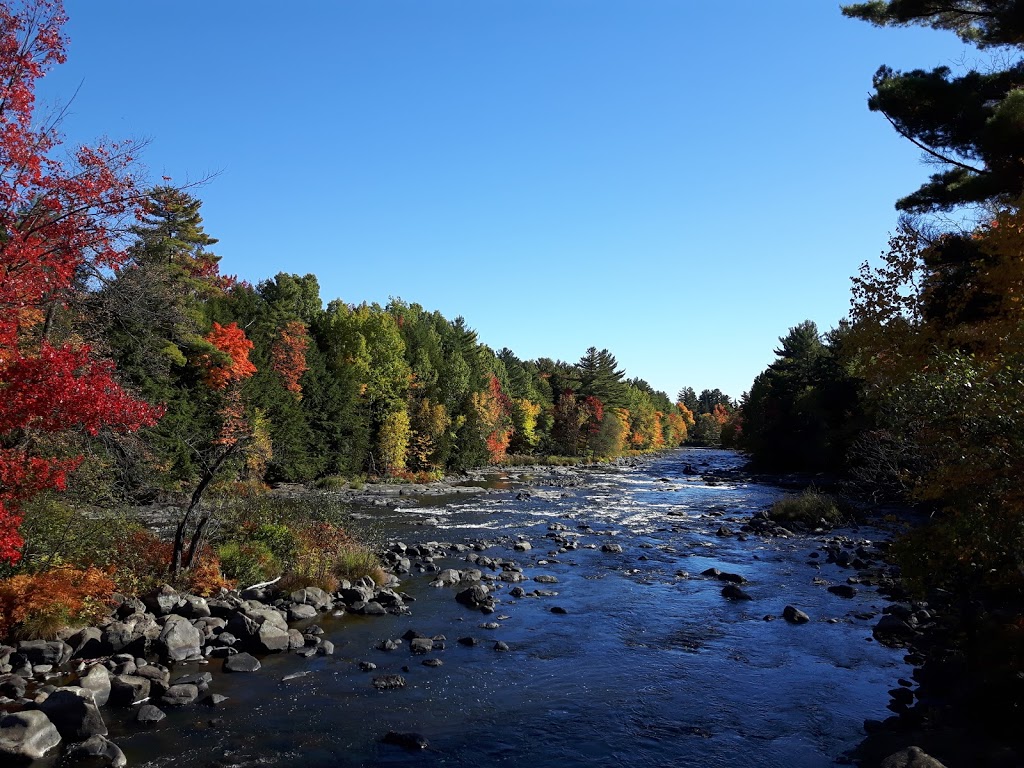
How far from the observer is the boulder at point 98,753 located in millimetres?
8406

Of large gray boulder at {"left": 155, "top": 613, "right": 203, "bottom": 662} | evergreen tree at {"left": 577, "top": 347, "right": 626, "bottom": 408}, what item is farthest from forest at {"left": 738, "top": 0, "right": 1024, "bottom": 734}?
evergreen tree at {"left": 577, "top": 347, "right": 626, "bottom": 408}

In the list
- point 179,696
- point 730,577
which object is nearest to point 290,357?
point 730,577

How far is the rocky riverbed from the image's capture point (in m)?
9.19

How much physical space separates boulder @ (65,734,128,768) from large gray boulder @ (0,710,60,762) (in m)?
0.36

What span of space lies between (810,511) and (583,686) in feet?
83.5

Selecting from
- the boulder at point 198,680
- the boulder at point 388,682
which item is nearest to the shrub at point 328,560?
the boulder at point 198,680

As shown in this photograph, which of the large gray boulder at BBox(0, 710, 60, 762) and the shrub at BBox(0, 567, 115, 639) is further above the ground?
the shrub at BBox(0, 567, 115, 639)

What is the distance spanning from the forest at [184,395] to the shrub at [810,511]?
24.1m

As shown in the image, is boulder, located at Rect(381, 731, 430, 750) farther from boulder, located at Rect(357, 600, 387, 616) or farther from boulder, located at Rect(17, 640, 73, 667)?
boulder, located at Rect(17, 640, 73, 667)

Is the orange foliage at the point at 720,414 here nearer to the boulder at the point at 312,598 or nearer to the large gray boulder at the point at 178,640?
the boulder at the point at 312,598

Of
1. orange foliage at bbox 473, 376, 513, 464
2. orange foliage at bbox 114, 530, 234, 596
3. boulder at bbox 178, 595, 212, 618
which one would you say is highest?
orange foliage at bbox 473, 376, 513, 464

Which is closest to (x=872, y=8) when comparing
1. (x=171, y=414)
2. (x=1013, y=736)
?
(x=1013, y=736)

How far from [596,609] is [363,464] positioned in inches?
1373

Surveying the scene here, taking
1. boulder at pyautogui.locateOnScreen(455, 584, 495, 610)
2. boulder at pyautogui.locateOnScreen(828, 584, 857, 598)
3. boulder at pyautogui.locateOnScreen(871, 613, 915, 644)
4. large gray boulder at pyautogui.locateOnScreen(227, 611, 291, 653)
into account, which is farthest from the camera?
boulder at pyautogui.locateOnScreen(828, 584, 857, 598)
